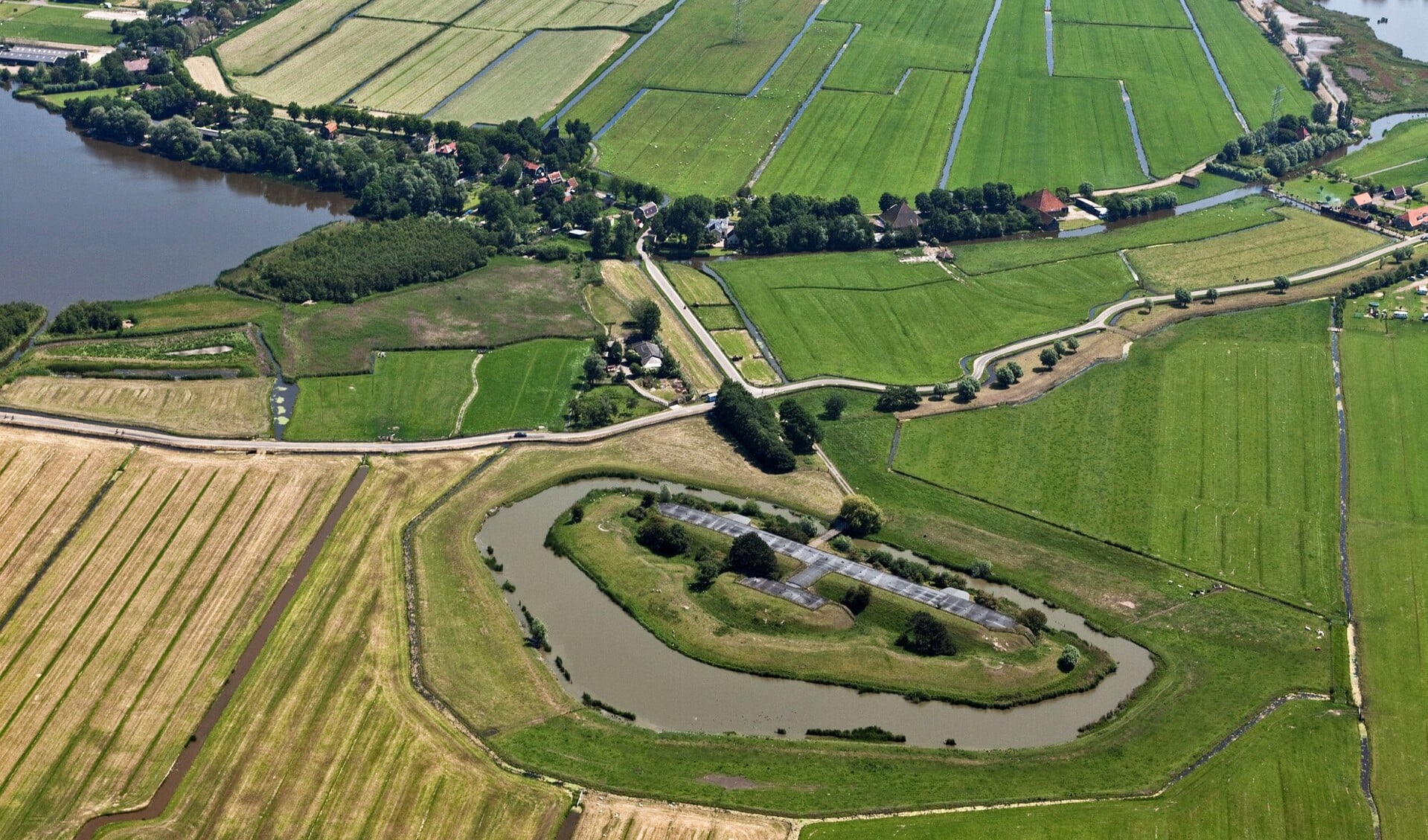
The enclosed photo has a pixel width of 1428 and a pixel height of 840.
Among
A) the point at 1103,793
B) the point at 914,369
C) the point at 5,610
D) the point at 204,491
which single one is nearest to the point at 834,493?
the point at 914,369

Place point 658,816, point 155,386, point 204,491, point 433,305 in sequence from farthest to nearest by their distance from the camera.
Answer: point 433,305, point 155,386, point 204,491, point 658,816

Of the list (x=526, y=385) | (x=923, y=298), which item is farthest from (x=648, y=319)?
(x=923, y=298)

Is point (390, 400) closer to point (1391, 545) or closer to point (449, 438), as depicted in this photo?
point (449, 438)

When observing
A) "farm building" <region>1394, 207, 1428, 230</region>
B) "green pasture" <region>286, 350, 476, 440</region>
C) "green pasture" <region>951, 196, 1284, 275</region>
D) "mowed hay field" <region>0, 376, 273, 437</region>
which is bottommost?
"mowed hay field" <region>0, 376, 273, 437</region>

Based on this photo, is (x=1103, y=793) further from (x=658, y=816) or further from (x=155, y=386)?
(x=155, y=386)

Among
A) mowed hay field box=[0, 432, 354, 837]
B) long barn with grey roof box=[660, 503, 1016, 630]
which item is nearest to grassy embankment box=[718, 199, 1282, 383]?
long barn with grey roof box=[660, 503, 1016, 630]

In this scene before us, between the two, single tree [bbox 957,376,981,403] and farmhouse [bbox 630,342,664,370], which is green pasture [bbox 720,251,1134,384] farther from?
farmhouse [bbox 630,342,664,370]
